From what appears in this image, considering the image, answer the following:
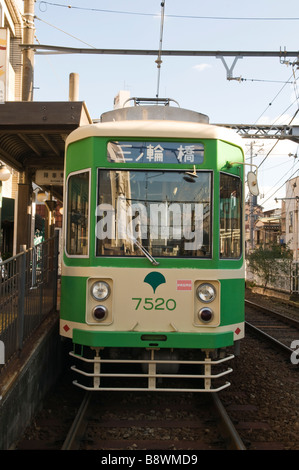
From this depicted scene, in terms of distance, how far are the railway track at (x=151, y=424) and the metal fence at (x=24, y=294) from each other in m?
1.08

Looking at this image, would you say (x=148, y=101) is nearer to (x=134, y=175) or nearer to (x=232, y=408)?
(x=134, y=175)

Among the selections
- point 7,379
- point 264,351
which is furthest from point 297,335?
point 7,379

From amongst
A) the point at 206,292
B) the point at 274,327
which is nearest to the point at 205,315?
the point at 206,292

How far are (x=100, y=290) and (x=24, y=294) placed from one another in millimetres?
888

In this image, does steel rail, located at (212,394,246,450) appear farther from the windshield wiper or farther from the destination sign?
the destination sign

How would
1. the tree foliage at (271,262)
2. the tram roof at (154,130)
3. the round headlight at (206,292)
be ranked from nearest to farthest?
the round headlight at (206,292), the tram roof at (154,130), the tree foliage at (271,262)

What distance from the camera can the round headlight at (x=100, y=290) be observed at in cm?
566

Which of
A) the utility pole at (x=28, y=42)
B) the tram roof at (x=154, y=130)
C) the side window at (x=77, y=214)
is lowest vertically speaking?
the side window at (x=77, y=214)

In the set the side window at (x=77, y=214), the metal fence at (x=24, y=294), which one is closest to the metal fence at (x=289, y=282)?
the metal fence at (x=24, y=294)

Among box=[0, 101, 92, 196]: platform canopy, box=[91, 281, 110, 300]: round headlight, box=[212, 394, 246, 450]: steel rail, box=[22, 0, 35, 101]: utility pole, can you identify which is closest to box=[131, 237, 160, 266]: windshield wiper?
box=[91, 281, 110, 300]: round headlight

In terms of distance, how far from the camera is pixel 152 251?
18.7 feet

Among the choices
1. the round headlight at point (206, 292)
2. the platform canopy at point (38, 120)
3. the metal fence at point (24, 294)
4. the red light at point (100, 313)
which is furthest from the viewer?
the platform canopy at point (38, 120)

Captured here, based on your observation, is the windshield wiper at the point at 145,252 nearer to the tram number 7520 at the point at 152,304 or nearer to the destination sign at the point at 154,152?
the tram number 7520 at the point at 152,304
